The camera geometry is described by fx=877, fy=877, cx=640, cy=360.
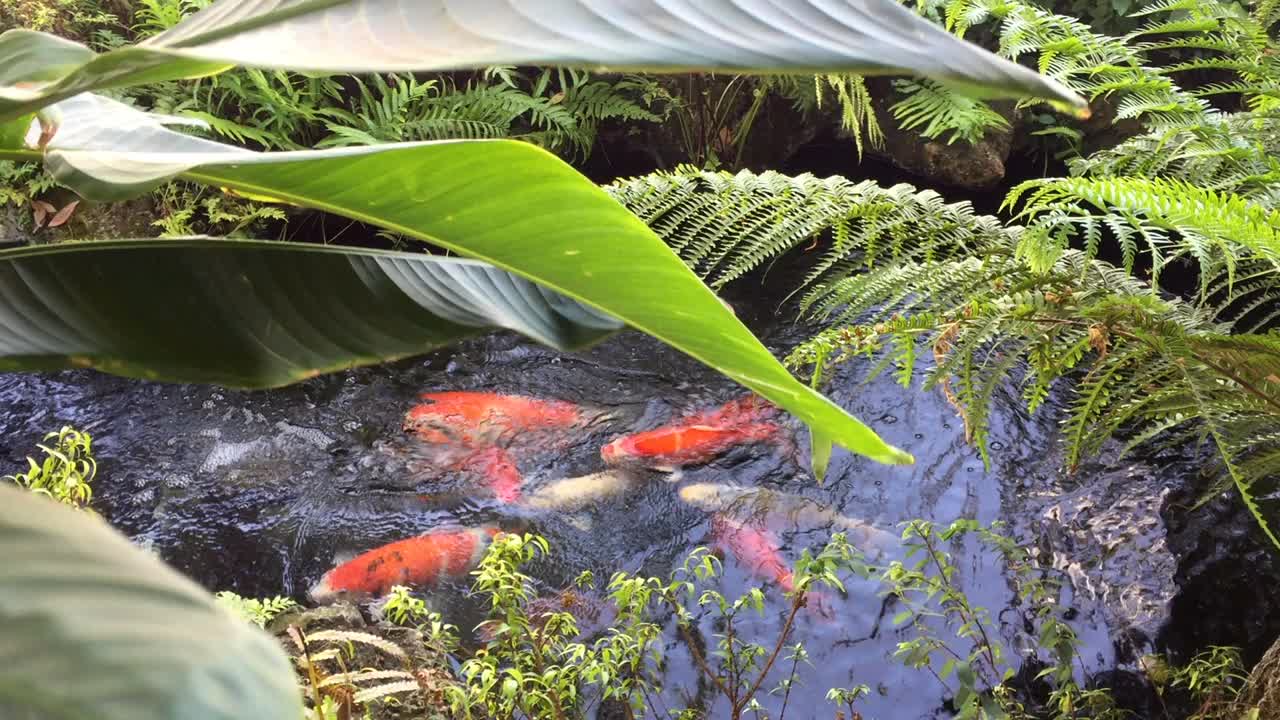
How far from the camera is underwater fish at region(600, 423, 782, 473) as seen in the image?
8.03 feet

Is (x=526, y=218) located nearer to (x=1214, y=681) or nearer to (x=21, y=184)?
(x=1214, y=681)

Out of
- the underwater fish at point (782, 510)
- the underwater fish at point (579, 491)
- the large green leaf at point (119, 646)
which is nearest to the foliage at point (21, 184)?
the underwater fish at point (579, 491)

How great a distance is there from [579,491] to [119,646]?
2212 mm

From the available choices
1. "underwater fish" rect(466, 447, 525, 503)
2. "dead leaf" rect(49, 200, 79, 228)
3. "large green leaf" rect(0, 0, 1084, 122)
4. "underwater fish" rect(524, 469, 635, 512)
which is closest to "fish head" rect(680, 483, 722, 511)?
"underwater fish" rect(524, 469, 635, 512)

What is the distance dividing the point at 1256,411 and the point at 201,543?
86.3 inches

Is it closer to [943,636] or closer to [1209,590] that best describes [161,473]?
[943,636]

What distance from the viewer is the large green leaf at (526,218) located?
38cm

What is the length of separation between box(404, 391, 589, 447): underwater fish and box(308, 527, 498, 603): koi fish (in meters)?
0.47

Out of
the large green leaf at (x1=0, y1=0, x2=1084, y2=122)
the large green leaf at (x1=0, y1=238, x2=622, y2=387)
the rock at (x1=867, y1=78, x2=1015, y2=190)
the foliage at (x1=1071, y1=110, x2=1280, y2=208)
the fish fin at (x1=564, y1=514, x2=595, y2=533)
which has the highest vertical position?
the large green leaf at (x1=0, y1=0, x2=1084, y2=122)

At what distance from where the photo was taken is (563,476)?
96.9 inches

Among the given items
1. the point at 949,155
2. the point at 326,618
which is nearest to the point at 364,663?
the point at 326,618

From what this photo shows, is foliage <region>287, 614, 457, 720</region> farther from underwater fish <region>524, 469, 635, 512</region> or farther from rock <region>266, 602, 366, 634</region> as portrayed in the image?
underwater fish <region>524, 469, 635, 512</region>

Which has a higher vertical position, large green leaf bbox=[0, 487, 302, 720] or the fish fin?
large green leaf bbox=[0, 487, 302, 720]

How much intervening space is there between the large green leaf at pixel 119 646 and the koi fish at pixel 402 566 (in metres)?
1.93
